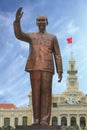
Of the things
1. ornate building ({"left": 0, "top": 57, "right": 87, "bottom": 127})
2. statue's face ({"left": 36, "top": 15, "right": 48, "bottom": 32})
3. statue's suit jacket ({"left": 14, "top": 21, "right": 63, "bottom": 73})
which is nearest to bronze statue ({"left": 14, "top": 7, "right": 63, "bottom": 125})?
statue's suit jacket ({"left": 14, "top": 21, "right": 63, "bottom": 73})

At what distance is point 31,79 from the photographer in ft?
35.9

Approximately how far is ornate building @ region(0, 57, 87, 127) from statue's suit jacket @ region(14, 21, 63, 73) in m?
72.4

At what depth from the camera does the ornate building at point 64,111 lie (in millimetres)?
83250

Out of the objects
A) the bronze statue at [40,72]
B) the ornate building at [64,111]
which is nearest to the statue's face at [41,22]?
the bronze statue at [40,72]

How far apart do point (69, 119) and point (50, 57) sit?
73451 mm

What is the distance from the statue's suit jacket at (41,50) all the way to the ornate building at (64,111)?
72413mm

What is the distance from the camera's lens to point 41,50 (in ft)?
35.9

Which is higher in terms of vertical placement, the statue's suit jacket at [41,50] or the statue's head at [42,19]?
the statue's head at [42,19]

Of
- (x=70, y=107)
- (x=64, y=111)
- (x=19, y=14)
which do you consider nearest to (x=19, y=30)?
(x=19, y=14)

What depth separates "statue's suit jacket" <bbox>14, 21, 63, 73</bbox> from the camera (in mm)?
10812

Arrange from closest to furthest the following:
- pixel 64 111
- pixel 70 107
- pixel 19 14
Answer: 1. pixel 19 14
2. pixel 64 111
3. pixel 70 107

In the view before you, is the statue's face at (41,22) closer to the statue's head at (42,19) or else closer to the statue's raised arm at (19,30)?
the statue's head at (42,19)

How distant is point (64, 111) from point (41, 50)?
73190 mm

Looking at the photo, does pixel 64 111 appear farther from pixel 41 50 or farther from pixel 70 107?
pixel 41 50
